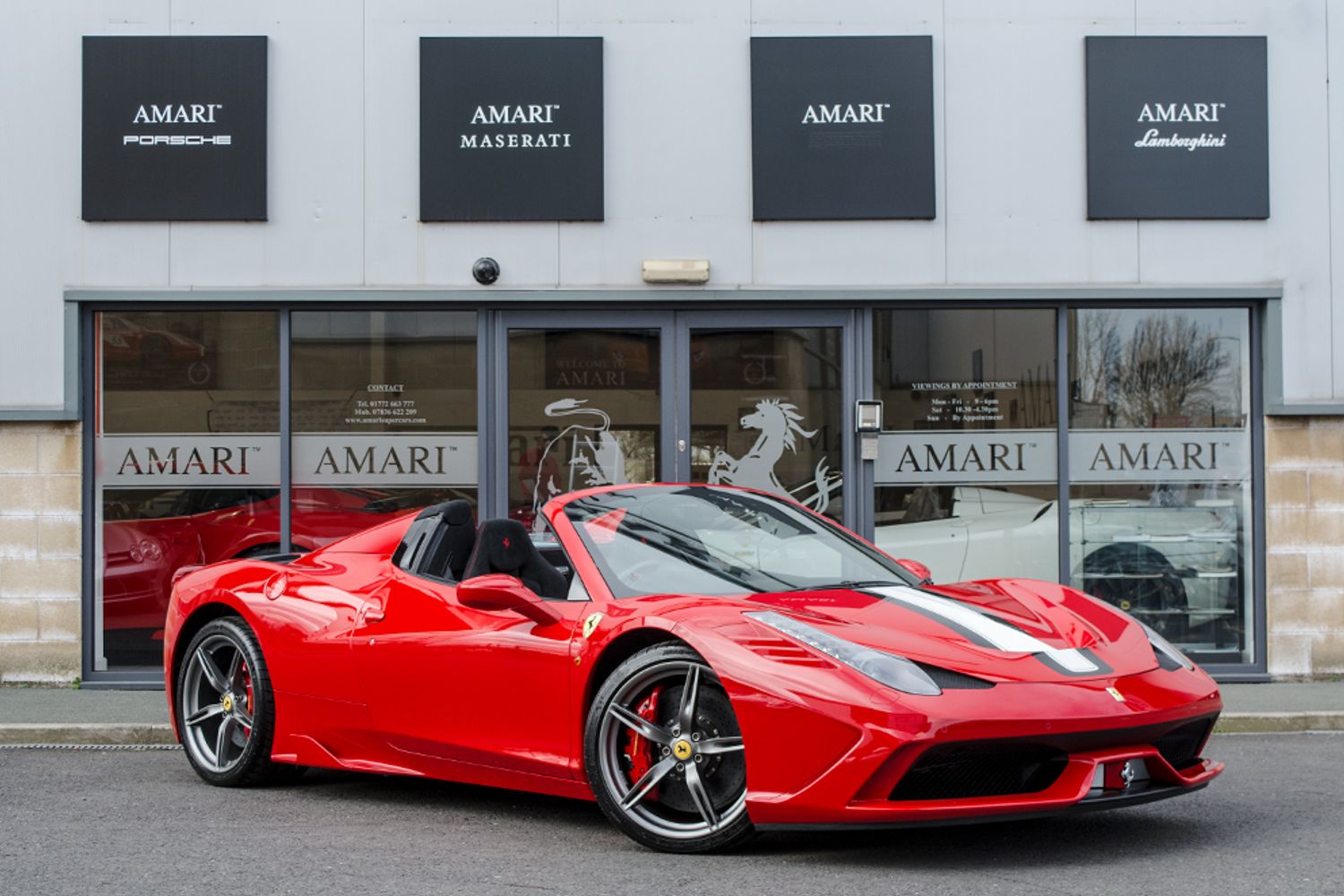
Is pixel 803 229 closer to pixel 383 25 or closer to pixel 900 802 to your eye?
pixel 383 25

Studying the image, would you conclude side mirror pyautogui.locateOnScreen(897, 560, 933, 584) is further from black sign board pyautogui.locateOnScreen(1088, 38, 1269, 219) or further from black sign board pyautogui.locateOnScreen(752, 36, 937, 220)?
black sign board pyautogui.locateOnScreen(1088, 38, 1269, 219)

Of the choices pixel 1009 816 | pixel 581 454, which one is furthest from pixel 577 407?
pixel 1009 816

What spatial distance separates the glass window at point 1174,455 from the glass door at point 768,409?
1673 millimetres

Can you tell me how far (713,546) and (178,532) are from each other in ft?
20.7

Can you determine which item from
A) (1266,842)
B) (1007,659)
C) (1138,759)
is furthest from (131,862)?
(1266,842)

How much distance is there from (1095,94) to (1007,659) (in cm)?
716

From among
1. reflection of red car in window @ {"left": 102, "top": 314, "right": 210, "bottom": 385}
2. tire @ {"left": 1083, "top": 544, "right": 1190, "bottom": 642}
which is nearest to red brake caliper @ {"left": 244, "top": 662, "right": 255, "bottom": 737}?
reflection of red car in window @ {"left": 102, "top": 314, "right": 210, "bottom": 385}

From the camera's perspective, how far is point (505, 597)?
5.43 meters

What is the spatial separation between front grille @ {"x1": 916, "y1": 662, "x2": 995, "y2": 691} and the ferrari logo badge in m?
1.15

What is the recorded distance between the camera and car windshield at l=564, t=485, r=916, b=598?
18.7 feet

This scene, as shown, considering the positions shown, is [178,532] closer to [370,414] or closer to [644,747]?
[370,414]

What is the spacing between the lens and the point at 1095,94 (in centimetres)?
1108

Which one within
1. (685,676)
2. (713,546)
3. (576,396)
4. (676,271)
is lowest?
(685,676)

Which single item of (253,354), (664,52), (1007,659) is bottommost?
(1007,659)
